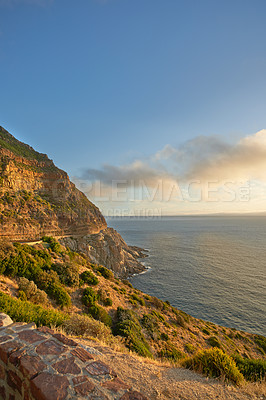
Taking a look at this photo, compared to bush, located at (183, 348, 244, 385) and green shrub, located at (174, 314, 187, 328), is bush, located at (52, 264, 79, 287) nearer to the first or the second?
green shrub, located at (174, 314, 187, 328)

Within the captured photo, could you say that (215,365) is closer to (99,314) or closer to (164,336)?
(99,314)

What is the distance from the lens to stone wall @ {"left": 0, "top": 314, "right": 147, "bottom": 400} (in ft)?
9.48

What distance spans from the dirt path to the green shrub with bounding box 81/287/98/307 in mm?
11842

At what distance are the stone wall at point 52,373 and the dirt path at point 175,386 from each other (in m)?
1.17

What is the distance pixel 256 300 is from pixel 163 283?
17715mm

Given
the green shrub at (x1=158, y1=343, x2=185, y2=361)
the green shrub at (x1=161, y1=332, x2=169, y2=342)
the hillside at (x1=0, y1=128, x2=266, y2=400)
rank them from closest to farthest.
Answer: the hillside at (x1=0, y1=128, x2=266, y2=400)
the green shrub at (x1=158, y1=343, x2=185, y2=361)
the green shrub at (x1=161, y1=332, x2=169, y2=342)

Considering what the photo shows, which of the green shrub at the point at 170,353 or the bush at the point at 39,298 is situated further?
the green shrub at the point at 170,353

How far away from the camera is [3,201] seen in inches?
1203

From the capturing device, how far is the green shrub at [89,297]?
15844mm

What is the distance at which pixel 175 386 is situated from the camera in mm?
4223

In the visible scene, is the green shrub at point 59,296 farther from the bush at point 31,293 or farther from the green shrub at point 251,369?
the green shrub at point 251,369

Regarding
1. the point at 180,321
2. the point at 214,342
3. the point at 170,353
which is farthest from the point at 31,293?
the point at 214,342

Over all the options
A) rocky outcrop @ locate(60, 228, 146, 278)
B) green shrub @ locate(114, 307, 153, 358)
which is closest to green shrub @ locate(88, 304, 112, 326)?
green shrub @ locate(114, 307, 153, 358)

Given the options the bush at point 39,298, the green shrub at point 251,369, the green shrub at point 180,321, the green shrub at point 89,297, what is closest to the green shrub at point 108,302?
the green shrub at point 89,297
